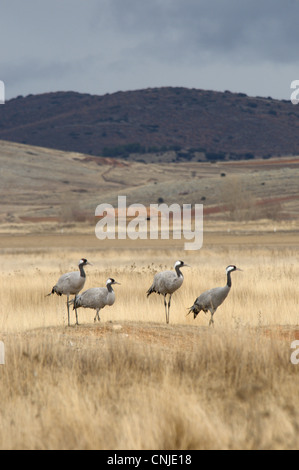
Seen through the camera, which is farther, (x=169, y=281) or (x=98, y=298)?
(x=169, y=281)

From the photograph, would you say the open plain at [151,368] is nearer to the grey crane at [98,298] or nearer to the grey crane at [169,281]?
the grey crane at [98,298]

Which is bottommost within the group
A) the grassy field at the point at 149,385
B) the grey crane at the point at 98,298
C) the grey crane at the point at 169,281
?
the grassy field at the point at 149,385

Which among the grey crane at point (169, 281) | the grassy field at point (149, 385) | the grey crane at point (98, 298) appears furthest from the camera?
the grey crane at point (169, 281)

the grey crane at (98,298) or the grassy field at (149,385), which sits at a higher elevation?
the grey crane at (98,298)

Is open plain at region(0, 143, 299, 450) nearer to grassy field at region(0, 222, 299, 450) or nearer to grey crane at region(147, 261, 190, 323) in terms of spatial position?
grassy field at region(0, 222, 299, 450)

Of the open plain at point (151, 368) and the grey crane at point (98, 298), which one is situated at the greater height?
the grey crane at point (98, 298)

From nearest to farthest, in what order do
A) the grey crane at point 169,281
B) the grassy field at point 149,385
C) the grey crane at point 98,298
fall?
the grassy field at point 149,385
the grey crane at point 98,298
the grey crane at point 169,281

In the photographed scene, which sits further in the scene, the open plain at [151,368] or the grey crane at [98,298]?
the grey crane at [98,298]

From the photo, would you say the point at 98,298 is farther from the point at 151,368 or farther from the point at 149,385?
the point at 149,385

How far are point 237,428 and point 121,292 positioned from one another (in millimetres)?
13622

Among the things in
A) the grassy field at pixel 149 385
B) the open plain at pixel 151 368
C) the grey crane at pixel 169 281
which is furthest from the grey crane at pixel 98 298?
the grey crane at pixel 169 281

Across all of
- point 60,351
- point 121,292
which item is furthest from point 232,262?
point 60,351

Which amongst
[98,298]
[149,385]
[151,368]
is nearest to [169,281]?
[98,298]
